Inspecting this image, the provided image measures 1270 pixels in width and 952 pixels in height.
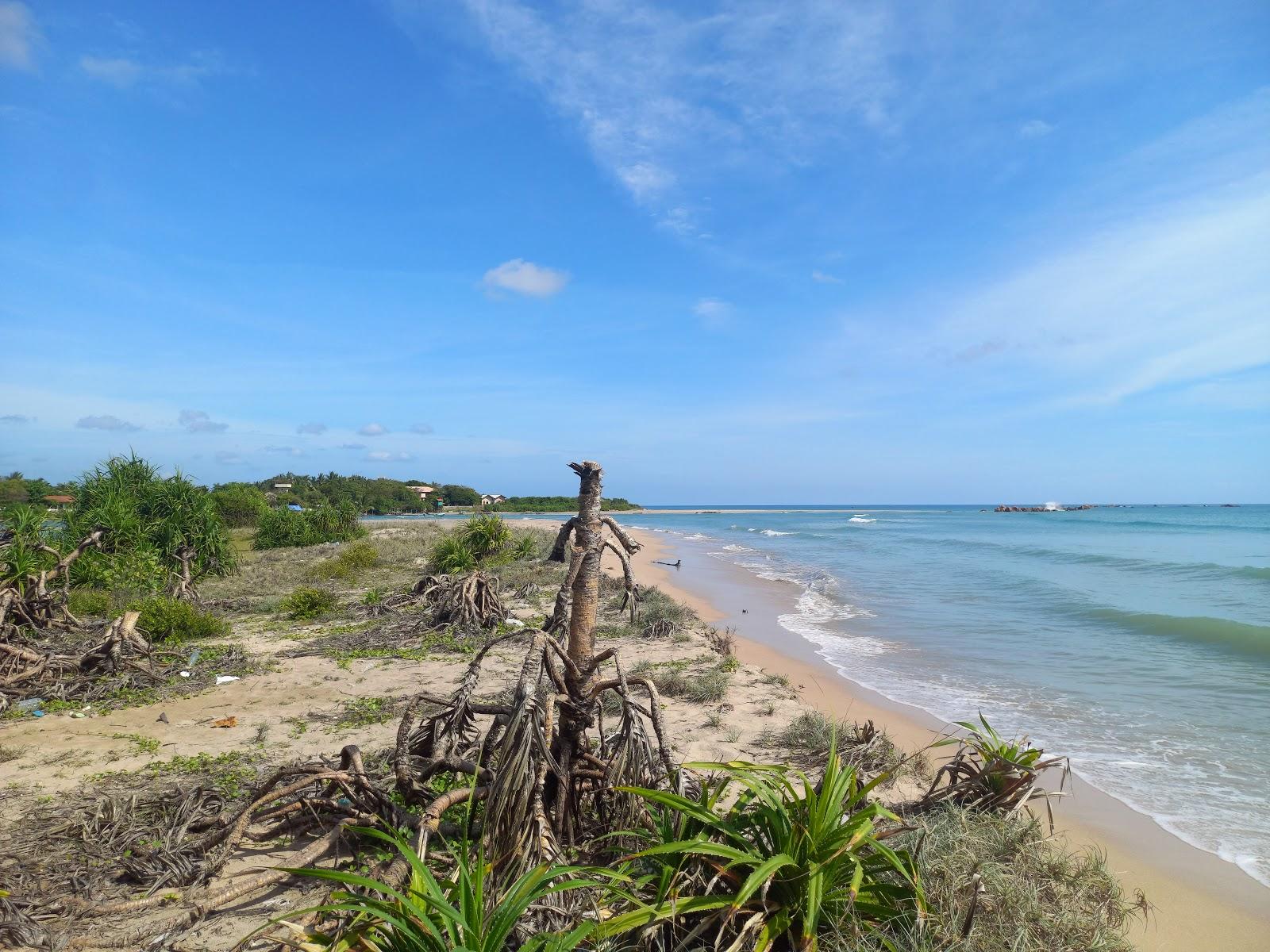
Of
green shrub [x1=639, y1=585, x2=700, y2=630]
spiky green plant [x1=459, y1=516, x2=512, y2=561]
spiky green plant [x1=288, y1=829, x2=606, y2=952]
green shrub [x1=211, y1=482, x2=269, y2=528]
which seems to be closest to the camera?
spiky green plant [x1=288, y1=829, x2=606, y2=952]

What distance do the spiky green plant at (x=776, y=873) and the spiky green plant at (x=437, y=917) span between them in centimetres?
28

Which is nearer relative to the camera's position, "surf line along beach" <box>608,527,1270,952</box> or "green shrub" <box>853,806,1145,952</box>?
"green shrub" <box>853,806,1145,952</box>

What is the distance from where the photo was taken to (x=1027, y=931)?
9.41 ft

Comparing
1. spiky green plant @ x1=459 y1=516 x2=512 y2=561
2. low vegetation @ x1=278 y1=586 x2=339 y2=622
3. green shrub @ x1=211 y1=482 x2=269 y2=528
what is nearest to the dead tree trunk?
low vegetation @ x1=278 y1=586 x2=339 y2=622

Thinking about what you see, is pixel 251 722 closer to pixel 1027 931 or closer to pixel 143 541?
pixel 1027 931

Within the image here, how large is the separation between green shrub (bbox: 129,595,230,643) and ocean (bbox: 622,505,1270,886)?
34.4 ft

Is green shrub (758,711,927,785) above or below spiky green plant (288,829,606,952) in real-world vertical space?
below

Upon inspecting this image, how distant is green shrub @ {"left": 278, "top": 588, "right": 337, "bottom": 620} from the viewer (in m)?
12.9

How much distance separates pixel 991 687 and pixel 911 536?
37.9 metres

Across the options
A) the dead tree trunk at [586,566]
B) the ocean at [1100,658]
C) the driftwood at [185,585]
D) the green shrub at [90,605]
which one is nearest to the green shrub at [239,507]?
the driftwood at [185,585]

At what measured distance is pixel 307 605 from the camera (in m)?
13.0

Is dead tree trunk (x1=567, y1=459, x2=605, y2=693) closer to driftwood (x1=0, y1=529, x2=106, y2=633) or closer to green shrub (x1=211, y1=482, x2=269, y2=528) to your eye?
driftwood (x1=0, y1=529, x2=106, y2=633)

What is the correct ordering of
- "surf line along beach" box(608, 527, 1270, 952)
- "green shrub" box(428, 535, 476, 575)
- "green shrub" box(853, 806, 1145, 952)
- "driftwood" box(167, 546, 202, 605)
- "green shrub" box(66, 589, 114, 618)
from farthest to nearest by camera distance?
1. "green shrub" box(428, 535, 476, 575)
2. "driftwood" box(167, 546, 202, 605)
3. "green shrub" box(66, 589, 114, 618)
4. "surf line along beach" box(608, 527, 1270, 952)
5. "green shrub" box(853, 806, 1145, 952)

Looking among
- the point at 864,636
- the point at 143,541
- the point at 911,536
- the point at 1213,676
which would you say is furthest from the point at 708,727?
the point at 911,536
